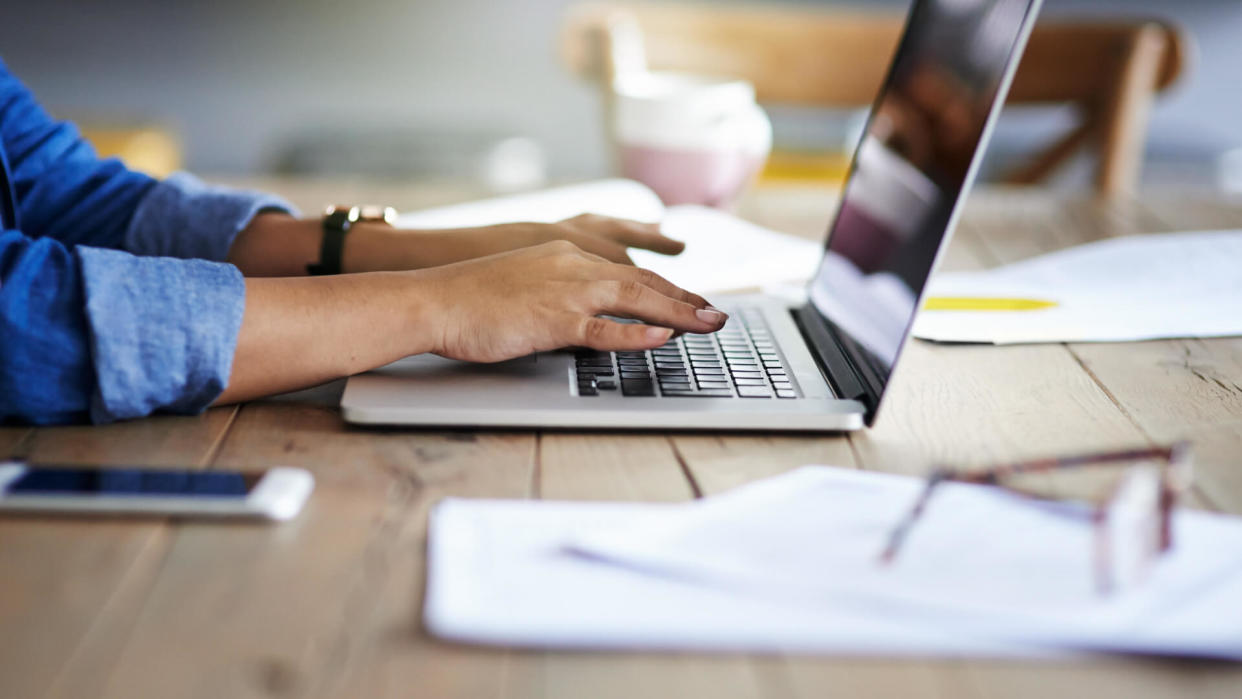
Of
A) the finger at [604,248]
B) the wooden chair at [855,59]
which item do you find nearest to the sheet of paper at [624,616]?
the finger at [604,248]

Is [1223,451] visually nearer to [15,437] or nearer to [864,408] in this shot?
[864,408]

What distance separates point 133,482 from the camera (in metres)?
0.54

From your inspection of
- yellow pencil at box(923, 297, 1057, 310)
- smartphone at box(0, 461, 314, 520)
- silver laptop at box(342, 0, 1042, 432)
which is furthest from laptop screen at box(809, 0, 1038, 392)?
smartphone at box(0, 461, 314, 520)

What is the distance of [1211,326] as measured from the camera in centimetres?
88

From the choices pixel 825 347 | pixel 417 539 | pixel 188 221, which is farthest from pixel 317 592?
pixel 188 221

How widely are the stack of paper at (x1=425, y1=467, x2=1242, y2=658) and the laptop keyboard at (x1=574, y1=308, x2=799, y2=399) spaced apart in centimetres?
15

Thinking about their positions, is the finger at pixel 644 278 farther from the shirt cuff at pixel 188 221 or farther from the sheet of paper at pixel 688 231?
the shirt cuff at pixel 188 221

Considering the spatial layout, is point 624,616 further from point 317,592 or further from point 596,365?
point 596,365

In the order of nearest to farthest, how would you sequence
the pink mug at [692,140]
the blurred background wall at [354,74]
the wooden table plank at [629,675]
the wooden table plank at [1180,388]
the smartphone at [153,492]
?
the wooden table plank at [629,675]
the smartphone at [153,492]
the wooden table plank at [1180,388]
the pink mug at [692,140]
the blurred background wall at [354,74]

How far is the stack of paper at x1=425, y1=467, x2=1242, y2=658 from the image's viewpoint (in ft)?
1.38

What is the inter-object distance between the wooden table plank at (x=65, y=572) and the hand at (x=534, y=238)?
31 cm

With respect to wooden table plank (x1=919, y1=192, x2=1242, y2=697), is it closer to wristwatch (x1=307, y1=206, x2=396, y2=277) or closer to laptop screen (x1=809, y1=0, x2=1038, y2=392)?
laptop screen (x1=809, y1=0, x2=1038, y2=392)

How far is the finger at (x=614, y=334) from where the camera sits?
0.67 meters

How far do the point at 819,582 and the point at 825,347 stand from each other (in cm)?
34
